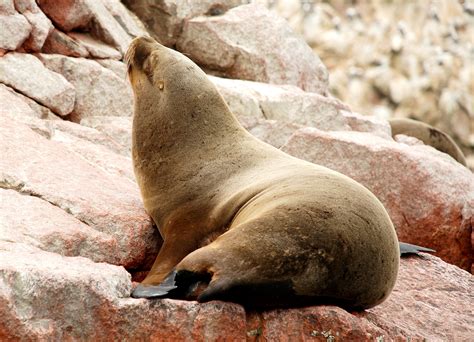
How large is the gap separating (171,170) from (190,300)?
60.3 inches

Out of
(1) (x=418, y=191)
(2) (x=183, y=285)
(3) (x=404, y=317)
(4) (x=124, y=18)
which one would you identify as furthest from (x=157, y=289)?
(4) (x=124, y=18)

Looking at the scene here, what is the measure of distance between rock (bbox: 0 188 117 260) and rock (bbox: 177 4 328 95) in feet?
17.8

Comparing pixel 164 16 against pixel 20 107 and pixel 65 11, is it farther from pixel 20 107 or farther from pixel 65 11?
pixel 20 107

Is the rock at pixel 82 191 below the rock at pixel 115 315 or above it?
below

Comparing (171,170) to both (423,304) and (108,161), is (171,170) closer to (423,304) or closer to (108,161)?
(108,161)

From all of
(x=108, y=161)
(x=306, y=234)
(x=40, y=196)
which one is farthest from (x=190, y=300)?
(x=108, y=161)

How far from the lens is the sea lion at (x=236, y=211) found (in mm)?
4199

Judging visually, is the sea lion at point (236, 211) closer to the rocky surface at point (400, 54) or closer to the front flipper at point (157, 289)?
the front flipper at point (157, 289)

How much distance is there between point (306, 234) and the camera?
4.25 metres

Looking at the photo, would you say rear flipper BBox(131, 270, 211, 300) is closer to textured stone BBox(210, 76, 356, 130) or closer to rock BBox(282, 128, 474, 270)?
rock BBox(282, 128, 474, 270)

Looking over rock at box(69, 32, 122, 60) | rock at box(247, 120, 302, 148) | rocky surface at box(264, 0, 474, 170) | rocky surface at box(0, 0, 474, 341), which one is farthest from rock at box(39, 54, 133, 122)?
rocky surface at box(264, 0, 474, 170)

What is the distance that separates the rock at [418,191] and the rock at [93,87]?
201 cm

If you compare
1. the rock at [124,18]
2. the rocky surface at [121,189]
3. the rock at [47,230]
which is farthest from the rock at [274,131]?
the rock at [47,230]

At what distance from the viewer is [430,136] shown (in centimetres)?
1227
